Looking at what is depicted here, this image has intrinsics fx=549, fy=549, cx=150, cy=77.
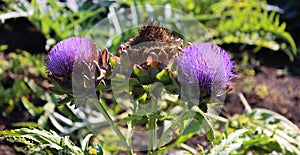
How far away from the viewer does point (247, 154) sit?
1619mm

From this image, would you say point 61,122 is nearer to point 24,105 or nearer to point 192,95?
point 24,105

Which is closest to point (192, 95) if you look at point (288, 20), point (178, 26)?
point (178, 26)

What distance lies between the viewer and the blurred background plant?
1.56m

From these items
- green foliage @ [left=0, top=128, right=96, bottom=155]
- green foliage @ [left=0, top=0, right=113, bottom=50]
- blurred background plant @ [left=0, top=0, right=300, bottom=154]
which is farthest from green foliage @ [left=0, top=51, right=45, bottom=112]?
green foliage @ [left=0, top=128, right=96, bottom=155]

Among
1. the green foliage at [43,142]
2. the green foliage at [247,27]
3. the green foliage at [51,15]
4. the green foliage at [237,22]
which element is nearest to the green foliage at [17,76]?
the green foliage at [51,15]

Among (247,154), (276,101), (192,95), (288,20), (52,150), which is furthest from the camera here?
(288,20)

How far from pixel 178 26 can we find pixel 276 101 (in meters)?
0.48

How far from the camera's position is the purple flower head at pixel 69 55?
1.03 metres

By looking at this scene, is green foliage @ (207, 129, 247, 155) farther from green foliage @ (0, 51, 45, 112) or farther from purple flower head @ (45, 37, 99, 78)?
green foliage @ (0, 51, 45, 112)

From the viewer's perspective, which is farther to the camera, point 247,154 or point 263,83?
point 263,83

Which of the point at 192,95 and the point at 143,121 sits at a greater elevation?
the point at 192,95

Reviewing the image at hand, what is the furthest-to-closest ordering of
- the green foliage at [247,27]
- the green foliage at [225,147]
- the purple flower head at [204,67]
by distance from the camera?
the green foliage at [247,27] → the green foliage at [225,147] → the purple flower head at [204,67]

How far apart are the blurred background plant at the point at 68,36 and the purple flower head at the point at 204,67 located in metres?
0.27

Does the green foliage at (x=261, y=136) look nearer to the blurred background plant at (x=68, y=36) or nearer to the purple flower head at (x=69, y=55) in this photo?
the blurred background plant at (x=68, y=36)
